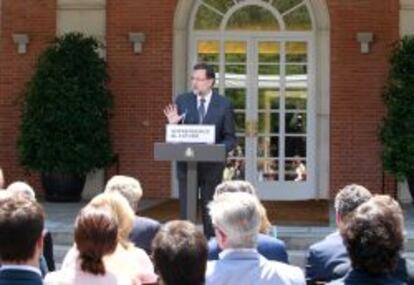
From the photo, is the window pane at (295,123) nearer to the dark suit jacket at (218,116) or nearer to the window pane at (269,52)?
the window pane at (269,52)

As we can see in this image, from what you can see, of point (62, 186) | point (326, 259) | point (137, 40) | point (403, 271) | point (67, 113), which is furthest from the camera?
point (137, 40)

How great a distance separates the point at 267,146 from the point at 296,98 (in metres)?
0.88

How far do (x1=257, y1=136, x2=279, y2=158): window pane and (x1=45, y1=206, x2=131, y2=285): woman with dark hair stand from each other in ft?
35.8

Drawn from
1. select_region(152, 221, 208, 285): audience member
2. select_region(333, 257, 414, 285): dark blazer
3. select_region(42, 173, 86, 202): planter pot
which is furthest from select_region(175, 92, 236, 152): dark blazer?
select_region(42, 173, 86, 202): planter pot

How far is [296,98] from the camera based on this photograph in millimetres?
14641

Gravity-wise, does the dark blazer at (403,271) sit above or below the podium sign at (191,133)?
below

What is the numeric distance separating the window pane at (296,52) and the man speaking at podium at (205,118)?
20.6ft

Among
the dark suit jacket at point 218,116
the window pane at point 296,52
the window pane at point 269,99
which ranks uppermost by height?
the window pane at point 296,52

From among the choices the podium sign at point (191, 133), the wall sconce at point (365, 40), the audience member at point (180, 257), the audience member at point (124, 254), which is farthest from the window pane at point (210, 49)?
the audience member at point (180, 257)

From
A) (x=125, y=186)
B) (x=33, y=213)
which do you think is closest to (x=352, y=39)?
(x=125, y=186)

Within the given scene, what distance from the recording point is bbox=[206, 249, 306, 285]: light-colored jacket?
3.94 metres

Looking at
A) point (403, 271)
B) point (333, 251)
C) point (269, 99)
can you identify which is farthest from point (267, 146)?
point (403, 271)

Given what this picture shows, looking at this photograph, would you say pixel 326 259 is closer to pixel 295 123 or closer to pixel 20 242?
pixel 20 242

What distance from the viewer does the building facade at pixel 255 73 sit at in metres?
14.1
